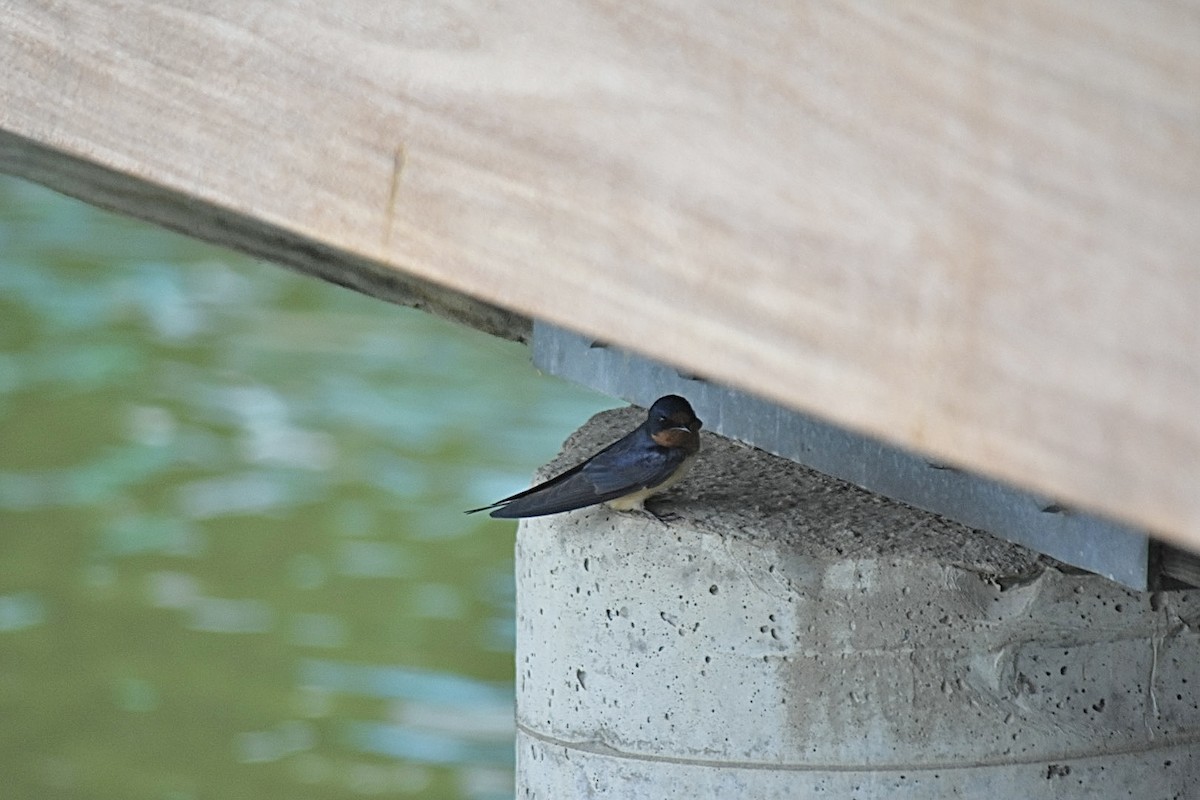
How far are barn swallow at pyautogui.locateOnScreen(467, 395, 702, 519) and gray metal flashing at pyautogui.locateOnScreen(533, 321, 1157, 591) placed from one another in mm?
91

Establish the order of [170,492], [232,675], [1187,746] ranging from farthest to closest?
[170,492], [232,675], [1187,746]

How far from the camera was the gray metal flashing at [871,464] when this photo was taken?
1808 mm

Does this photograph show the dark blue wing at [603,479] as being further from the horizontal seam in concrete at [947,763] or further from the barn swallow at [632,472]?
the horizontal seam in concrete at [947,763]

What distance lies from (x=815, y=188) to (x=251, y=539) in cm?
697

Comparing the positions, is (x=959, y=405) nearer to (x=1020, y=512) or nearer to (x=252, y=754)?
(x=1020, y=512)

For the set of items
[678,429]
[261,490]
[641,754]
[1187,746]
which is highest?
[678,429]

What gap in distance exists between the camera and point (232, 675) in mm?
6277

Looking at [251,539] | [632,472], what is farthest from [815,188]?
Answer: [251,539]

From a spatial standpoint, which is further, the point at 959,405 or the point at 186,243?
the point at 186,243

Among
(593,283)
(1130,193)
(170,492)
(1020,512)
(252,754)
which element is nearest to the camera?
(1130,193)

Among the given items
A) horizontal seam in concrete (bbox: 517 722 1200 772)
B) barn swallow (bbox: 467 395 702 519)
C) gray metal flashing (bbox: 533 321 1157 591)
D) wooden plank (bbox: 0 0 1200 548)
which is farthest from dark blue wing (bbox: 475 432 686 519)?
wooden plank (bbox: 0 0 1200 548)

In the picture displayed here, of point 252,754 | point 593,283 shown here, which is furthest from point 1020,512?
point 252,754

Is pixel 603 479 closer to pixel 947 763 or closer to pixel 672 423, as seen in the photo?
pixel 672 423

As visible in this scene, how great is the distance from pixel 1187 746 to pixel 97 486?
6363mm
